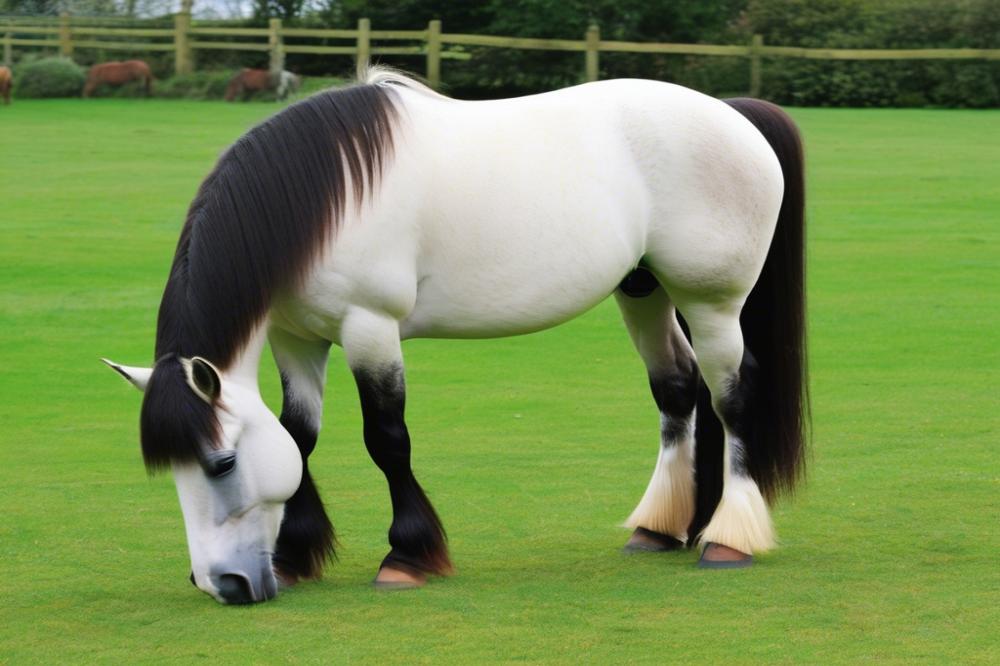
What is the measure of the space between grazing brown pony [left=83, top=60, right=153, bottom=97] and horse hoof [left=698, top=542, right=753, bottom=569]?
97.8 ft

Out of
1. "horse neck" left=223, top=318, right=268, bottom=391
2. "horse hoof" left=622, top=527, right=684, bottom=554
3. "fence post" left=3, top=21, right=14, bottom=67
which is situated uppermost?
"horse neck" left=223, top=318, right=268, bottom=391

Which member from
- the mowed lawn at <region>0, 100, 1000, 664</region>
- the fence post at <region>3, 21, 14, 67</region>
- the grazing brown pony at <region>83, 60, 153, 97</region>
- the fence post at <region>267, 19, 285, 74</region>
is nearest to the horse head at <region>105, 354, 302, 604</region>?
the mowed lawn at <region>0, 100, 1000, 664</region>

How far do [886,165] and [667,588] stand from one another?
17298 mm

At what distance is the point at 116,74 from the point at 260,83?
3.44m

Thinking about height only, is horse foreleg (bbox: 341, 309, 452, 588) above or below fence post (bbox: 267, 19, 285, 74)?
above

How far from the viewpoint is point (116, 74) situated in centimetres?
3338

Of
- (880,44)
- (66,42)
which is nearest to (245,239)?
(880,44)

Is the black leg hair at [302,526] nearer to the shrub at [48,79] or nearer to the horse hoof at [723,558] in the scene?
the horse hoof at [723,558]

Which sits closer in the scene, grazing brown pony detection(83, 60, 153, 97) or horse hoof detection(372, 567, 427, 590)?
horse hoof detection(372, 567, 427, 590)

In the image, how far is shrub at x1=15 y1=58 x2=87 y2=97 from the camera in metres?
33.2

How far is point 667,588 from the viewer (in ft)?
16.8

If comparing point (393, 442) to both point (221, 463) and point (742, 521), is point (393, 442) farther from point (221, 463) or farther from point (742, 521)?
point (742, 521)

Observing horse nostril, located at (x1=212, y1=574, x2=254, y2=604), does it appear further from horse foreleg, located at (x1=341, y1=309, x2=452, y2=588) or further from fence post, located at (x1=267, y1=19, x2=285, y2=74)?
fence post, located at (x1=267, y1=19, x2=285, y2=74)

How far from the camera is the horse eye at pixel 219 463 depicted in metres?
4.62
